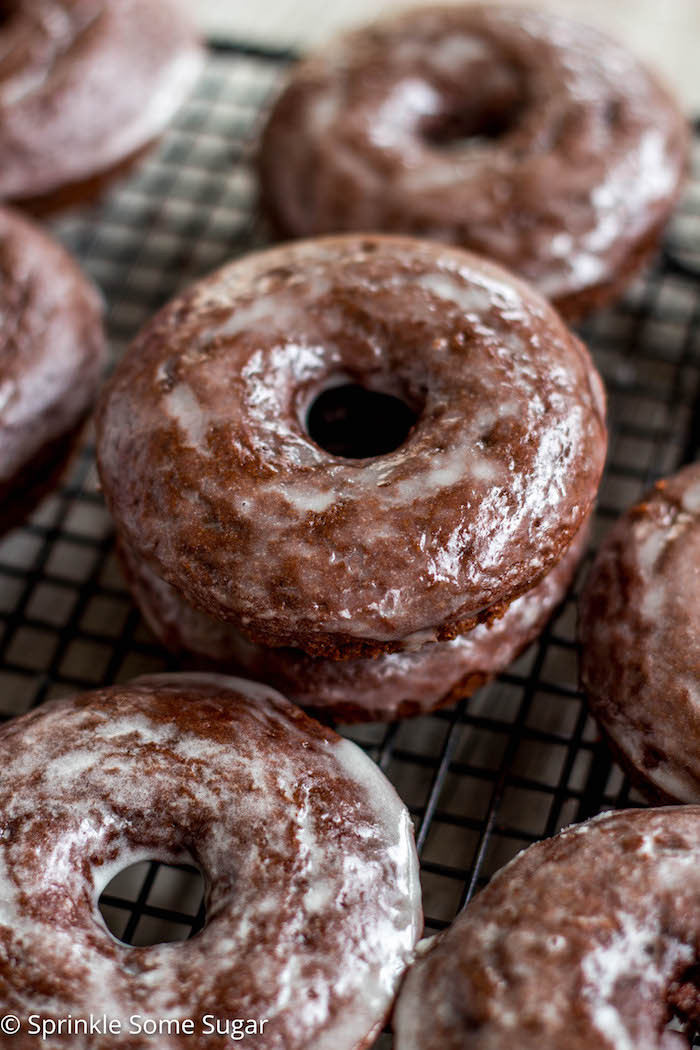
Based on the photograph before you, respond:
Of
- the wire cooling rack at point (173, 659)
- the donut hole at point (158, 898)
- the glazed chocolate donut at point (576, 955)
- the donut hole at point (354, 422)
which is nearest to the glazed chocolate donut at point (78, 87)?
the wire cooling rack at point (173, 659)

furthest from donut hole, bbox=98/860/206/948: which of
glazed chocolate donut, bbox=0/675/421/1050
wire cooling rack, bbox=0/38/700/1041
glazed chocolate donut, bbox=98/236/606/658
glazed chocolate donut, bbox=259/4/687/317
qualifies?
glazed chocolate donut, bbox=259/4/687/317

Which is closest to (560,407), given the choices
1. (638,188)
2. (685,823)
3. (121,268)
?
(685,823)

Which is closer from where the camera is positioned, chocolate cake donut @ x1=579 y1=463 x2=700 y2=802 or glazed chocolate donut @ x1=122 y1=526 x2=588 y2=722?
chocolate cake donut @ x1=579 y1=463 x2=700 y2=802

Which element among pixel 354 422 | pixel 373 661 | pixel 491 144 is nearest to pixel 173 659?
pixel 373 661

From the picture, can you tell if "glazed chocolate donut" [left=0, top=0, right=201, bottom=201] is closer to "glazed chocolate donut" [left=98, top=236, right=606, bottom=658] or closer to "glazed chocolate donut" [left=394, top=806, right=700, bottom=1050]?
"glazed chocolate donut" [left=98, top=236, right=606, bottom=658]

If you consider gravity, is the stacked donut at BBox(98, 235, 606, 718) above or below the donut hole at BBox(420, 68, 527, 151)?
below

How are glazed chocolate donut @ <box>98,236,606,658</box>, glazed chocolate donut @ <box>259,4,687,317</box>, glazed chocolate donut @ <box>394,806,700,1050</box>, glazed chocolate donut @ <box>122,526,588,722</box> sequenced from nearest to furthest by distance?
glazed chocolate donut @ <box>394,806,700,1050</box>
glazed chocolate donut @ <box>98,236,606,658</box>
glazed chocolate donut @ <box>122,526,588,722</box>
glazed chocolate donut @ <box>259,4,687,317</box>

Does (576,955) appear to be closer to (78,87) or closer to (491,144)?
(491,144)

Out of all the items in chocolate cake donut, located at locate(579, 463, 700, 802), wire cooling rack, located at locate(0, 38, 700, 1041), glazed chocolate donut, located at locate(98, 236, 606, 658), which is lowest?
wire cooling rack, located at locate(0, 38, 700, 1041)
